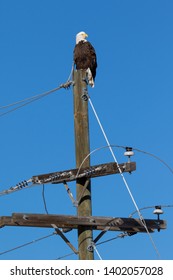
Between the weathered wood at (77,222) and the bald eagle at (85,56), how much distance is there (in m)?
2.25

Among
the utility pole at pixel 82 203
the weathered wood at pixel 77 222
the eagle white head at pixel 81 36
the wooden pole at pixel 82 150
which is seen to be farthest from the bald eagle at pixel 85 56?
the weathered wood at pixel 77 222

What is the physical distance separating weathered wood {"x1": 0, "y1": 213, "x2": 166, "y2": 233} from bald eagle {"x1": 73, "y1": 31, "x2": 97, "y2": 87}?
225 cm

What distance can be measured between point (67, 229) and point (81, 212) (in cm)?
28

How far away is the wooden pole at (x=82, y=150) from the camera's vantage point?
1396 centimetres

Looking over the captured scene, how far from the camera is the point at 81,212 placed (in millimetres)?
14172

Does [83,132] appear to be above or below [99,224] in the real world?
above

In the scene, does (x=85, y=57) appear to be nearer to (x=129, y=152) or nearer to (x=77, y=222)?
(x=129, y=152)

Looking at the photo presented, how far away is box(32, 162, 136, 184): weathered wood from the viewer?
13.8 m

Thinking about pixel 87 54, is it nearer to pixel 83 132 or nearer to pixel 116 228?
pixel 83 132

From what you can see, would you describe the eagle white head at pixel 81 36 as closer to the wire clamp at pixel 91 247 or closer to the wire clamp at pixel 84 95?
the wire clamp at pixel 84 95

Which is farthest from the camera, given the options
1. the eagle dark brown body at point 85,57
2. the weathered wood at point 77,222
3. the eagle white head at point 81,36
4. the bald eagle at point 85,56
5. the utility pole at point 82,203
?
the eagle white head at point 81,36
